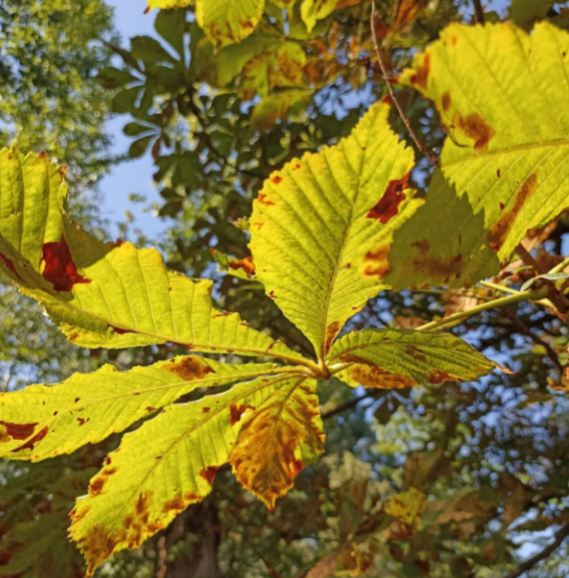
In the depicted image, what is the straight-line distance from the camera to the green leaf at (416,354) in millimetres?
452

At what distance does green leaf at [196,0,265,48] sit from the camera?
32.7 inches

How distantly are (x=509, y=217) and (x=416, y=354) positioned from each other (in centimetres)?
17

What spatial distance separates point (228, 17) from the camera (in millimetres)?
833

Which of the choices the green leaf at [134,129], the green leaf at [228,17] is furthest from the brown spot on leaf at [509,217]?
the green leaf at [134,129]

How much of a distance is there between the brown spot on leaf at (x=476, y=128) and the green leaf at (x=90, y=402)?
1.11 ft

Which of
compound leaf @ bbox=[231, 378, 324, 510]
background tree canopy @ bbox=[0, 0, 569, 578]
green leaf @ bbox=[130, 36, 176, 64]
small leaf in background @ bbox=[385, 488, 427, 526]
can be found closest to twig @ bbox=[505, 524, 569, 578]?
background tree canopy @ bbox=[0, 0, 569, 578]

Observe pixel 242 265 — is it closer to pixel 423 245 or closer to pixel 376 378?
pixel 376 378

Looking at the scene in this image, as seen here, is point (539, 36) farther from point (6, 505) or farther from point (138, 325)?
point (6, 505)

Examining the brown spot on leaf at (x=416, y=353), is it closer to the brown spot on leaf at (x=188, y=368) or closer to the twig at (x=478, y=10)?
the brown spot on leaf at (x=188, y=368)

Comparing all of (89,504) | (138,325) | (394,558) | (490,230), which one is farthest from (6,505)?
(490,230)

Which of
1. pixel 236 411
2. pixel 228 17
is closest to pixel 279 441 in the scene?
pixel 236 411

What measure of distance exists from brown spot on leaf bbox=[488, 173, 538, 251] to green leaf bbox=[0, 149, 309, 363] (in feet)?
0.82

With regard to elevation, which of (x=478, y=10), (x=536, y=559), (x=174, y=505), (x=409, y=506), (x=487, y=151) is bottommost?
(x=536, y=559)

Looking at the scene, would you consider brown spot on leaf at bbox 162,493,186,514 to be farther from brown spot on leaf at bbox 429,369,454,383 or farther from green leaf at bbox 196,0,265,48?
green leaf at bbox 196,0,265,48
